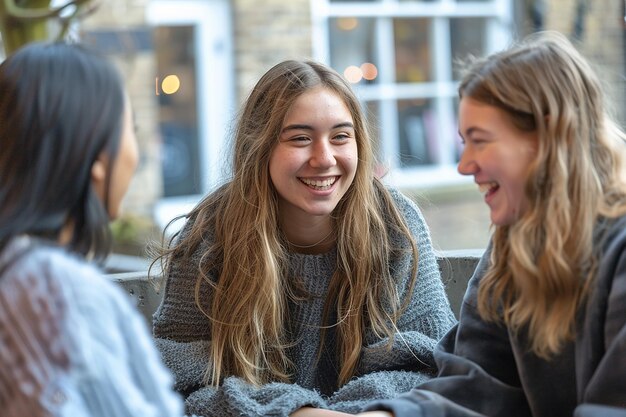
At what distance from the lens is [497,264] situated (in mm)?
1814

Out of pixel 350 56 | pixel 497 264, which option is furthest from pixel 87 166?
pixel 350 56

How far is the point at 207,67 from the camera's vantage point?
20.6ft

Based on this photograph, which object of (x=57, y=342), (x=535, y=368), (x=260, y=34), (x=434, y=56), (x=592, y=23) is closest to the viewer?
(x=57, y=342)

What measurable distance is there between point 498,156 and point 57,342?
30.5 inches

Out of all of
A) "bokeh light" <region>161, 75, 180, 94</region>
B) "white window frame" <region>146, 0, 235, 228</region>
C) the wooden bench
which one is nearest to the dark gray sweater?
the wooden bench

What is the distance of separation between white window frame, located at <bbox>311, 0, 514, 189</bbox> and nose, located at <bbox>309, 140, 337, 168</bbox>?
14.5 ft

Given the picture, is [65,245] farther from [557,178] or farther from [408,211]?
[408,211]

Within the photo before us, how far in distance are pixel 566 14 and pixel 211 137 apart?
2.46 m

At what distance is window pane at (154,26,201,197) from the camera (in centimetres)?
623

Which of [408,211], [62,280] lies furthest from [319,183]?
[62,280]

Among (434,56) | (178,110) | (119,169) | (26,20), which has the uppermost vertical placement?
(26,20)

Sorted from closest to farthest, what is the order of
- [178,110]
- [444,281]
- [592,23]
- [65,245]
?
[65,245]
[444,281]
[178,110]
[592,23]

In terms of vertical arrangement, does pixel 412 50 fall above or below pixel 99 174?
below

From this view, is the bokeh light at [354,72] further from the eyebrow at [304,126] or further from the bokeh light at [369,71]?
the eyebrow at [304,126]
